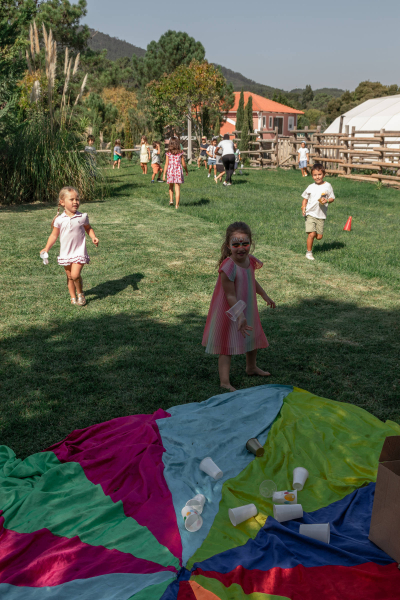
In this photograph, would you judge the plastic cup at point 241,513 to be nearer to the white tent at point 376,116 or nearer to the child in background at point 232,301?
the child in background at point 232,301

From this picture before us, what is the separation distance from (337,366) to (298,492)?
209cm

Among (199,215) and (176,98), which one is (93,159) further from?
(176,98)

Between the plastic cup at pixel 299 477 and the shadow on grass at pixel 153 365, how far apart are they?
1.21 metres

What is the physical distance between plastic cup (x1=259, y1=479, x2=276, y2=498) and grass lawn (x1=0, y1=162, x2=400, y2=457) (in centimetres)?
136

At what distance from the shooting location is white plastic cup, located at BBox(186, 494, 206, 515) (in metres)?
2.91

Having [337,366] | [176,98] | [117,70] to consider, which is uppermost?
[117,70]

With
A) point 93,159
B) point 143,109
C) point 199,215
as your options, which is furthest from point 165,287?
point 143,109

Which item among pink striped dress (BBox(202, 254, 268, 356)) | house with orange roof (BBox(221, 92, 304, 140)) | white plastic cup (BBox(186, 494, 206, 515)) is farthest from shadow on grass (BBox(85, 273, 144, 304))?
house with orange roof (BBox(221, 92, 304, 140))

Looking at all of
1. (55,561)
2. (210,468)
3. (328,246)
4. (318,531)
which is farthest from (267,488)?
(328,246)

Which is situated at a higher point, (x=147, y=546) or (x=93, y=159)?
(x=93, y=159)

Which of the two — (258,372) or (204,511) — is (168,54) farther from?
(204,511)

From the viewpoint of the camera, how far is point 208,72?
102 ft

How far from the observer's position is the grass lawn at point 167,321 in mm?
4406

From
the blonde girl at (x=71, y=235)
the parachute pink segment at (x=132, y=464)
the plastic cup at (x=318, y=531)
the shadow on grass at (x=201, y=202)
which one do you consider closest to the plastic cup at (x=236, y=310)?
the parachute pink segment at (x=132, y=464)
